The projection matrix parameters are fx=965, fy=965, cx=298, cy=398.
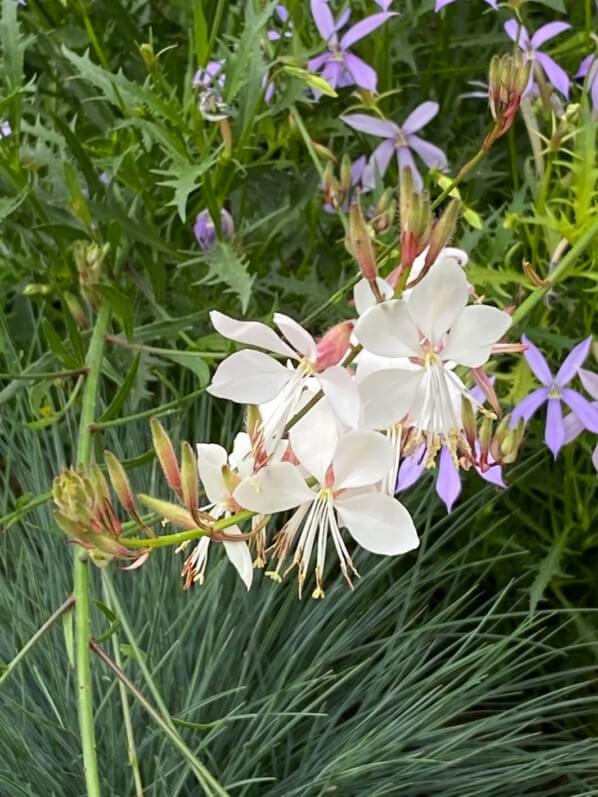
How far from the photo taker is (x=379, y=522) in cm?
44

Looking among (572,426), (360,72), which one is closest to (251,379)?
(572,426)

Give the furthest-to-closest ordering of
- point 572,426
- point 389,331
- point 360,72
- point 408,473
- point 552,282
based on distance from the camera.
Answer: point 360,72 → point 572,426 → point 408,473 → point 552,282 → point 389,331

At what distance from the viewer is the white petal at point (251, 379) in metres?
0.43

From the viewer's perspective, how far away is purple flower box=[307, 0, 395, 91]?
0.85m

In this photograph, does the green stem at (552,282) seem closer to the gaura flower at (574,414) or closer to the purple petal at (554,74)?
the gaura flower at (574,414)

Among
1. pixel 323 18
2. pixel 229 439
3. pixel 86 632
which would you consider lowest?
pixel 229 439

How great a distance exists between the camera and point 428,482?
0.91 meters

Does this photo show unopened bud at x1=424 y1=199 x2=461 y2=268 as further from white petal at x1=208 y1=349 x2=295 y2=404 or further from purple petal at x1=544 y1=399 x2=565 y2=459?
purple petal at x1=544 y1=399 x2=565 y2=459

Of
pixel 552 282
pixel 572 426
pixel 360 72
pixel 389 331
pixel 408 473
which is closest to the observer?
pixel 389 331

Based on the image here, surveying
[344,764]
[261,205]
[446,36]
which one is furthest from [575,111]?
[344,764]

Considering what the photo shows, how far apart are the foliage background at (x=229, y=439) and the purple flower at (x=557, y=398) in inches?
1.8

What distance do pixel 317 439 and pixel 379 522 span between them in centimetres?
5

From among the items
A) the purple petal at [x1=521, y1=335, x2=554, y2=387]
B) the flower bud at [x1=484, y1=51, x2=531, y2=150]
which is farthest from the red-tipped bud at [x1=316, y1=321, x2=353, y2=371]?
the purple petal at [x1=521, y1=335, x2=554, y2=387]

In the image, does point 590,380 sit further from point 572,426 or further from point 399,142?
point 399,142
